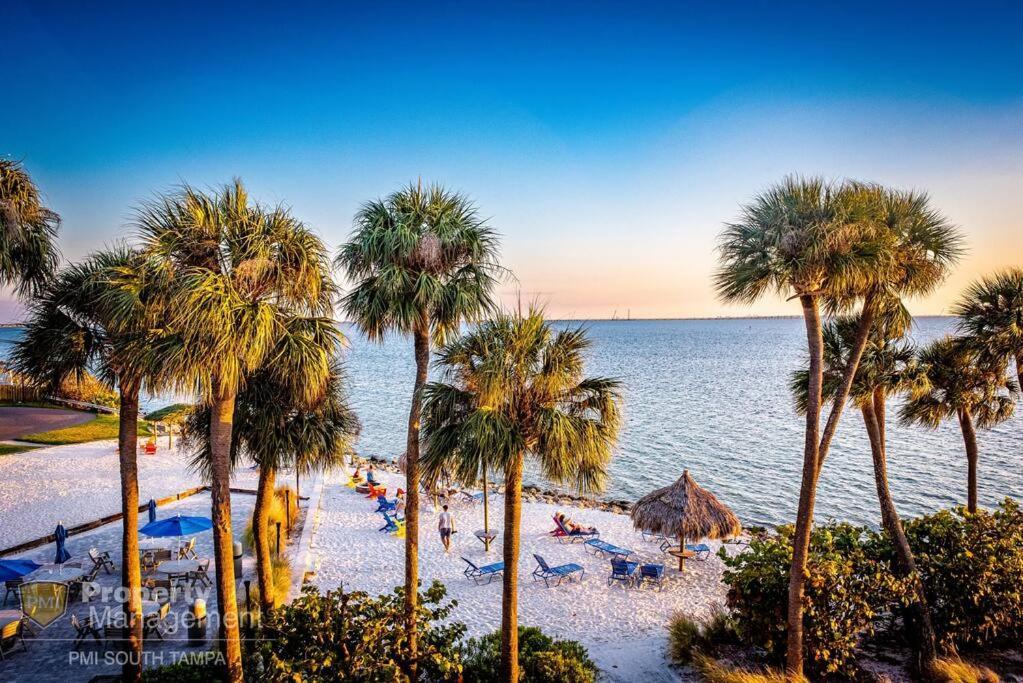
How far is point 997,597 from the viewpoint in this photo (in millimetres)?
11438

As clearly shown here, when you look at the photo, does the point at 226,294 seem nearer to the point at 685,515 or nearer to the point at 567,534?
the point at 685,515

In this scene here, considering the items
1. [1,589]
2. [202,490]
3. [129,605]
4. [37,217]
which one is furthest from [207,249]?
[202,490]

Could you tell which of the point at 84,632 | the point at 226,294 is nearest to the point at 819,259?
the point at 226,294

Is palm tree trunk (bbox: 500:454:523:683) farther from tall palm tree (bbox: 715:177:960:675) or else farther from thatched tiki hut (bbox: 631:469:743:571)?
thatched tiki hut (bbox: 631:469:743:571)

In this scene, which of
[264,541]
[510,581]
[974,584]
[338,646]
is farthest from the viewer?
[264,541]

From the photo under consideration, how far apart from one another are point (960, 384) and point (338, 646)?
16.2 metres

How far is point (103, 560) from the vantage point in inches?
599

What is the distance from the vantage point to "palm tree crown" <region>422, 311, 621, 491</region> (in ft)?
27.8

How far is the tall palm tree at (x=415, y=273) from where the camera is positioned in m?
9.68

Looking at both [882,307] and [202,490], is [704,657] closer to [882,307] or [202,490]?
[882,307]

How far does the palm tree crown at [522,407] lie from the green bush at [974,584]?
851 cm

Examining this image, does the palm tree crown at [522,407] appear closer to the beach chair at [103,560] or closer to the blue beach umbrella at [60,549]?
the beach chair at [103,560]

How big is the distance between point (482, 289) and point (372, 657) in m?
6.30

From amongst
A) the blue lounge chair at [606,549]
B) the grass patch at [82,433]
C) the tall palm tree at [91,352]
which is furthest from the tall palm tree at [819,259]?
the grass patch at [82,433]
